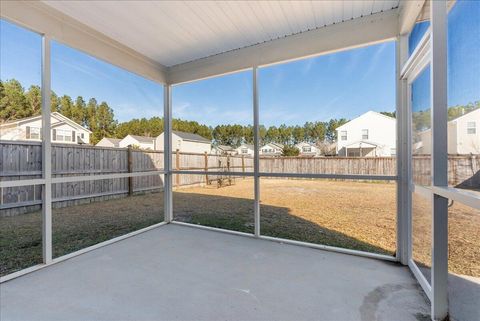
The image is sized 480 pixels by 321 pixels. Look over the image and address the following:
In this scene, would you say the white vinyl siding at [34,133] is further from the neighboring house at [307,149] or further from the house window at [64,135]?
the neighboring house at [307,149]

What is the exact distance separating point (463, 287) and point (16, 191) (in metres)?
4.41

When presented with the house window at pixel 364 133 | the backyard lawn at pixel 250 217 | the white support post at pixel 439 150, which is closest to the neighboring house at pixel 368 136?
the house window at pixel 364 133

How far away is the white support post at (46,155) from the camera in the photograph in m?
2.48

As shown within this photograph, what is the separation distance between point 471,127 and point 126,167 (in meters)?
4.49

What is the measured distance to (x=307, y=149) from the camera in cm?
326

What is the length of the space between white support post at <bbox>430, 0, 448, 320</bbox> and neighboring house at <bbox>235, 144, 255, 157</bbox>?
2.20 m

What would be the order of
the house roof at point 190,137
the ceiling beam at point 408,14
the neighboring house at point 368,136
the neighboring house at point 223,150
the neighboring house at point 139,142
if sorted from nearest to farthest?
the ceiling beam at point 408,14 < the neighboring house at point 368,136 < the neighboring house at point 223,150 < the neighboring house at point 139,142 < the house roof at point 190,137

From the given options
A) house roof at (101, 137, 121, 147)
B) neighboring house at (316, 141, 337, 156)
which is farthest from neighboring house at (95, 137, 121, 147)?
neighboring house at (316, 141, 337, 156)

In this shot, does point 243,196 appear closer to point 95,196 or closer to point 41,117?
point 95,196

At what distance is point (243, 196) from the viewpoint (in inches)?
176

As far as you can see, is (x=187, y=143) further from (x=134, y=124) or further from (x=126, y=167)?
(x=126, y=167)

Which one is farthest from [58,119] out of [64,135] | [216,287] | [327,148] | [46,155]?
[327,148]

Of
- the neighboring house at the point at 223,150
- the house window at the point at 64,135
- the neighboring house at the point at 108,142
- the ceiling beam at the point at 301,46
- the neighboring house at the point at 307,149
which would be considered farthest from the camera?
the neighboring house at the point at 223,150

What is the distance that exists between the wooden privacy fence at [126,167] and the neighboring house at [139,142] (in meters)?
0.12
